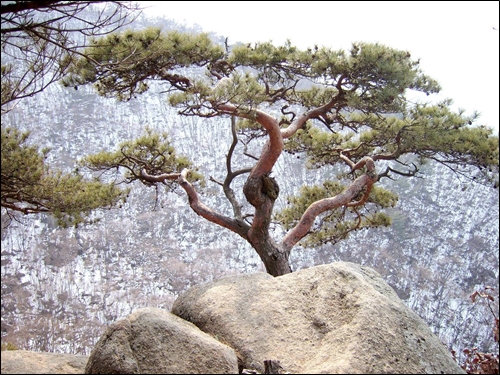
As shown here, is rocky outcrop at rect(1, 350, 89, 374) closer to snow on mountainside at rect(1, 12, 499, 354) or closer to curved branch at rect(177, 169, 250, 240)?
curved branch at rect(177, 169, 250, 240)

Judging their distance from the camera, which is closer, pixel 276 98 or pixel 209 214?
pixel 209 214

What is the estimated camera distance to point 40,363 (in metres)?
1.84

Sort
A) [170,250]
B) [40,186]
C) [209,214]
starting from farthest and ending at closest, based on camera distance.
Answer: [170,250]
[209,214]
[40,186]

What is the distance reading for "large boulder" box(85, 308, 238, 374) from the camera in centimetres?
174

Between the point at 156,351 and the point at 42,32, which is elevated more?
the point at 42,32

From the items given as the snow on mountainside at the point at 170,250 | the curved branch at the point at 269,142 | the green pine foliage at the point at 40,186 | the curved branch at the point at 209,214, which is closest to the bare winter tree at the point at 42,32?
the green pine foliage at the point at 40,186

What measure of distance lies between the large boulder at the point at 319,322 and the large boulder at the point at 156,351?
0.74 feet

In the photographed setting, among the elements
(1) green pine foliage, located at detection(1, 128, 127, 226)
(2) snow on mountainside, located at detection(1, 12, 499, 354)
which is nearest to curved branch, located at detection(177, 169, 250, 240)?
(1) green pine foliage, located at detection(1, 128, 127, 226)

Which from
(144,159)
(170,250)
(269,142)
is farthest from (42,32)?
(170,250)

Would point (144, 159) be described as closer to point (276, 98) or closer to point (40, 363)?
point (276, 98)

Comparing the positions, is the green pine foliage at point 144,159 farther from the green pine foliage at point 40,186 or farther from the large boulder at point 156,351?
the large boulder at point 156,351

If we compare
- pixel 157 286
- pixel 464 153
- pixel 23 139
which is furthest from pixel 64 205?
pixel 157 286

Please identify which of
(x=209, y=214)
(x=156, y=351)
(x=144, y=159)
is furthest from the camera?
(x=144, y=159)

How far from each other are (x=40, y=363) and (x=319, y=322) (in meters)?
1.15
